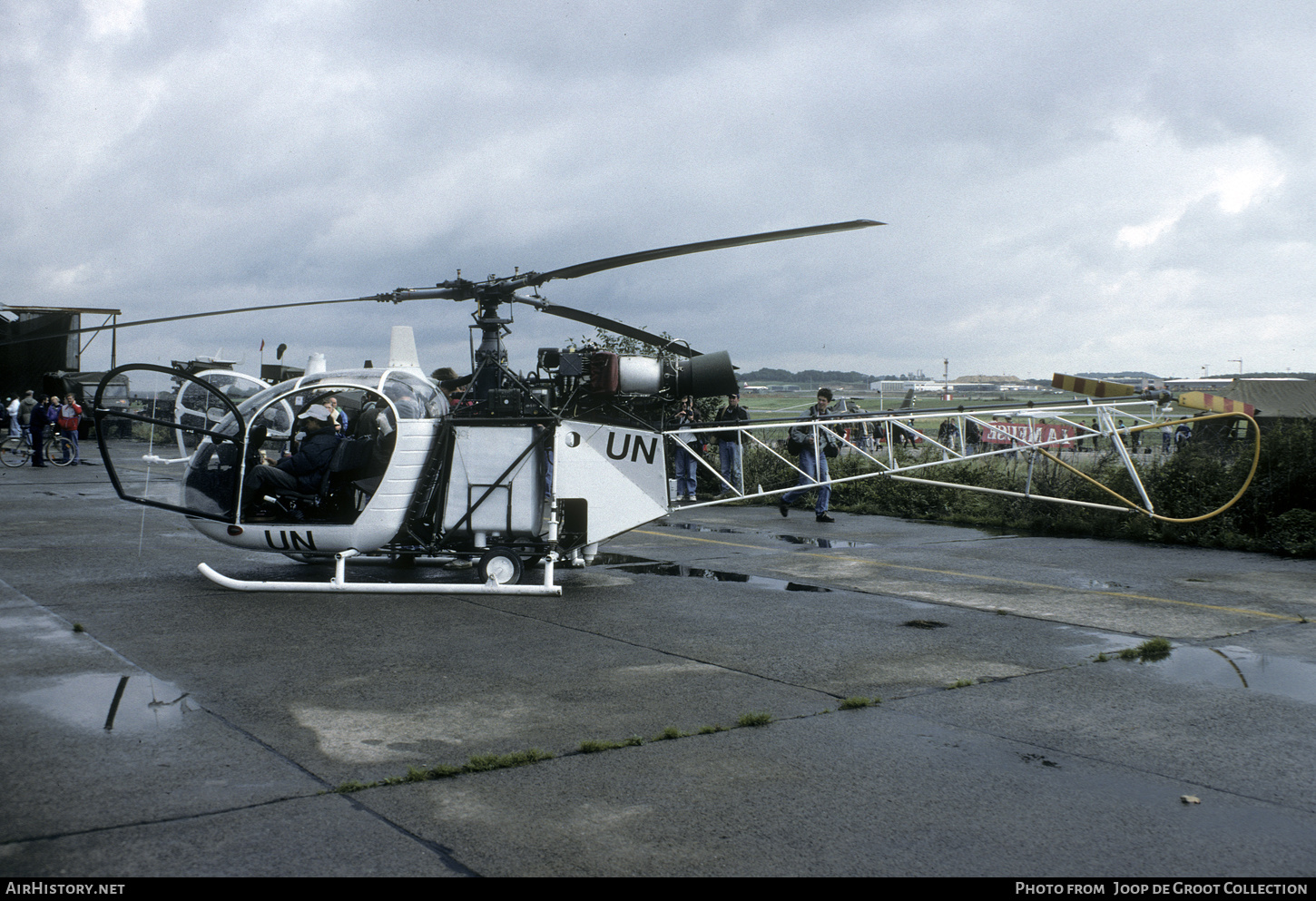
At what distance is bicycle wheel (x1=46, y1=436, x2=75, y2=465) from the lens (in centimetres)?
2566

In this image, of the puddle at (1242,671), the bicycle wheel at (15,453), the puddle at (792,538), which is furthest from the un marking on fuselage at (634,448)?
the bicycle wheel at (15,453)

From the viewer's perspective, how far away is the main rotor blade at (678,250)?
6.97 meters

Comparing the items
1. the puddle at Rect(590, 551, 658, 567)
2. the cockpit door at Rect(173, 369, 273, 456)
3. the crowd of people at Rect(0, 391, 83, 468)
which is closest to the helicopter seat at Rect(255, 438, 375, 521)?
the cockpit door at Rect(173, 369, 273, 456)

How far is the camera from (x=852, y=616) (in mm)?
7805

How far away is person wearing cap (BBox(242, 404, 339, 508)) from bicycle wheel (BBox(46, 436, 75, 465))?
2053cm

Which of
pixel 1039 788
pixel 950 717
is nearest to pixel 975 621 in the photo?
pixel 950 717

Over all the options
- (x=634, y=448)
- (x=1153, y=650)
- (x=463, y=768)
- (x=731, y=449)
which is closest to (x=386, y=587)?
(x=634, y=448)

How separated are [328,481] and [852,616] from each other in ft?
15.4

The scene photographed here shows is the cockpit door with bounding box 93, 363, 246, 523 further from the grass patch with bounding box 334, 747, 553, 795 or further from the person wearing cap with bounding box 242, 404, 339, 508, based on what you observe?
the grass patch with bounding box 334, 747, 553, 795

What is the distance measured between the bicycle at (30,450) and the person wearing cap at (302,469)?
2059 cm

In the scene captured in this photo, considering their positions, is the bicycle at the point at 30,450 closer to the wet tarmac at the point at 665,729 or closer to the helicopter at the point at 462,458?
the wet tarmac at the point at 665,729

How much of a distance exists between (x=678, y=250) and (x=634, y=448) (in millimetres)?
2351

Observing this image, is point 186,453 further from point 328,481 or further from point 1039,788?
point 1039,788

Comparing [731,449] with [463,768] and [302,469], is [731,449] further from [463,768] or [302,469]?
[463,768]
